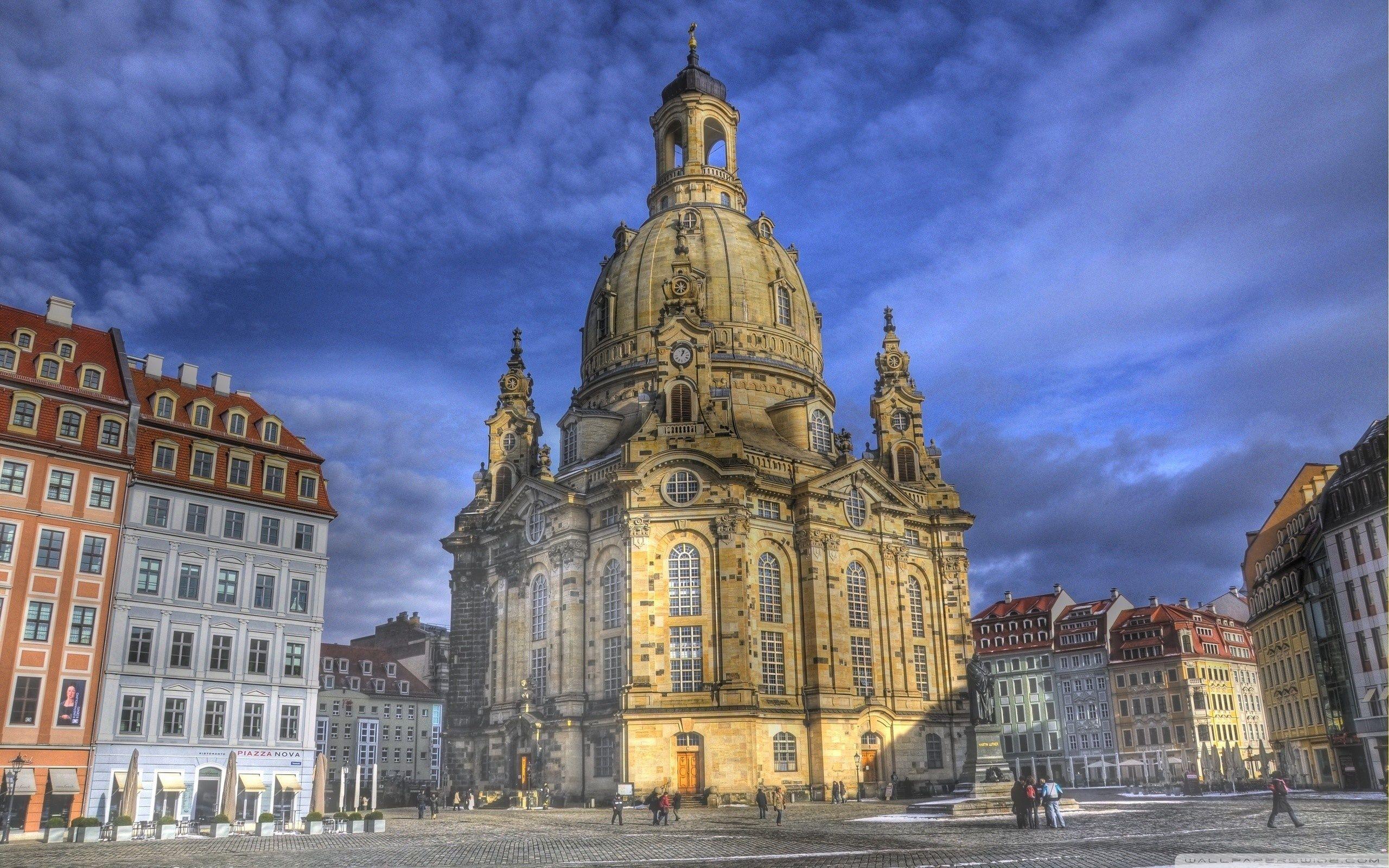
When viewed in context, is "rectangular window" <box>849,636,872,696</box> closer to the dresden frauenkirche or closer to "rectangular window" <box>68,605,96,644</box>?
the dresden frauenkirche

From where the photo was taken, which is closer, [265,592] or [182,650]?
[182,650]

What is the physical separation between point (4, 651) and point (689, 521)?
35.1 meters

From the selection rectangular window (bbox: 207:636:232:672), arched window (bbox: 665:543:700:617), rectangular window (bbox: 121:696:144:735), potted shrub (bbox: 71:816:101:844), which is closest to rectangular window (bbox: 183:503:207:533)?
rectangular window (bbox: 207:636:232:672)

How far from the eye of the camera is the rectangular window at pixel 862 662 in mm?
68500

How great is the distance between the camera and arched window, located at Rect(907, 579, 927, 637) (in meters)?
75.0

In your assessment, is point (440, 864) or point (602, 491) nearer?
point (440, 864)

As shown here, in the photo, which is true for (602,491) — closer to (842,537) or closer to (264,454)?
(842,537)

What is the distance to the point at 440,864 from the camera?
28.3 m

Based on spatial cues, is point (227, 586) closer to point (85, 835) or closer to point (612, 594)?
point (85, 835)

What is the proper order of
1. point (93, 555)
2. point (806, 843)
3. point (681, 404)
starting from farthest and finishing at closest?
1. point (681, 404)
2. point (93, 555)
3. point (806, 843)

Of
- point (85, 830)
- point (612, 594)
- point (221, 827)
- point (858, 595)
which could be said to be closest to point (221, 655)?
point (221, 827)

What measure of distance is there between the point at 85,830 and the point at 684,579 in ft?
112

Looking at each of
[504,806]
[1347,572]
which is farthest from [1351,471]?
[504,806]

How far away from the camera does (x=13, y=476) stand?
4491 centimetres
